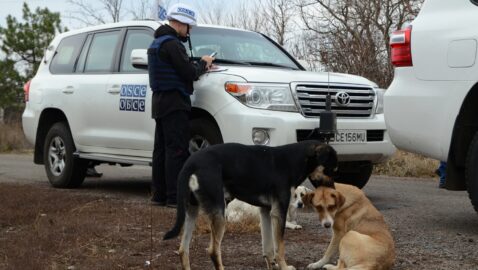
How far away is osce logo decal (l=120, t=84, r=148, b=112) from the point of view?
7.05 meters

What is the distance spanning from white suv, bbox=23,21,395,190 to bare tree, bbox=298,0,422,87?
7227mm

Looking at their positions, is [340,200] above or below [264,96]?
below

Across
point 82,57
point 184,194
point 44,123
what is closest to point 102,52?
point 82,57

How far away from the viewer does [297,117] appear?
6078mm

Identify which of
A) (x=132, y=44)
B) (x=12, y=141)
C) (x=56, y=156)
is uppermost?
(x=132, y=44)

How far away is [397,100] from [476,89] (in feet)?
2.17

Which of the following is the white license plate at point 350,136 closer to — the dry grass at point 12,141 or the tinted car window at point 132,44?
the tinted car window at point 132,44

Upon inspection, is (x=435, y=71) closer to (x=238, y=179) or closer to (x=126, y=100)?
(x=238, y=179)

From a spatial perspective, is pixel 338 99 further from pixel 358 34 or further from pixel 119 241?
pixel 358 34

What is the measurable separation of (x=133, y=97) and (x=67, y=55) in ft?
6.29

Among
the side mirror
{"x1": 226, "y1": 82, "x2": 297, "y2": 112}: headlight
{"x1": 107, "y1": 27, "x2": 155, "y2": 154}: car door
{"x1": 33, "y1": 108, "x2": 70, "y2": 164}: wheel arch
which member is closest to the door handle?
{"x1": 33, "y1": 108, "x2": 70, "y2": 164}: wheel arch

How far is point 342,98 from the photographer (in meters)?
6.39

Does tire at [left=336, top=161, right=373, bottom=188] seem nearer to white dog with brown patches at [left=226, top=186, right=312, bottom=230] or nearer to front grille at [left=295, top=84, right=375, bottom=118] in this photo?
front grille at [left=295, top=84, right=375, bottom=118]

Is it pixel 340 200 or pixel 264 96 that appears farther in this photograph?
pixel 264 96
